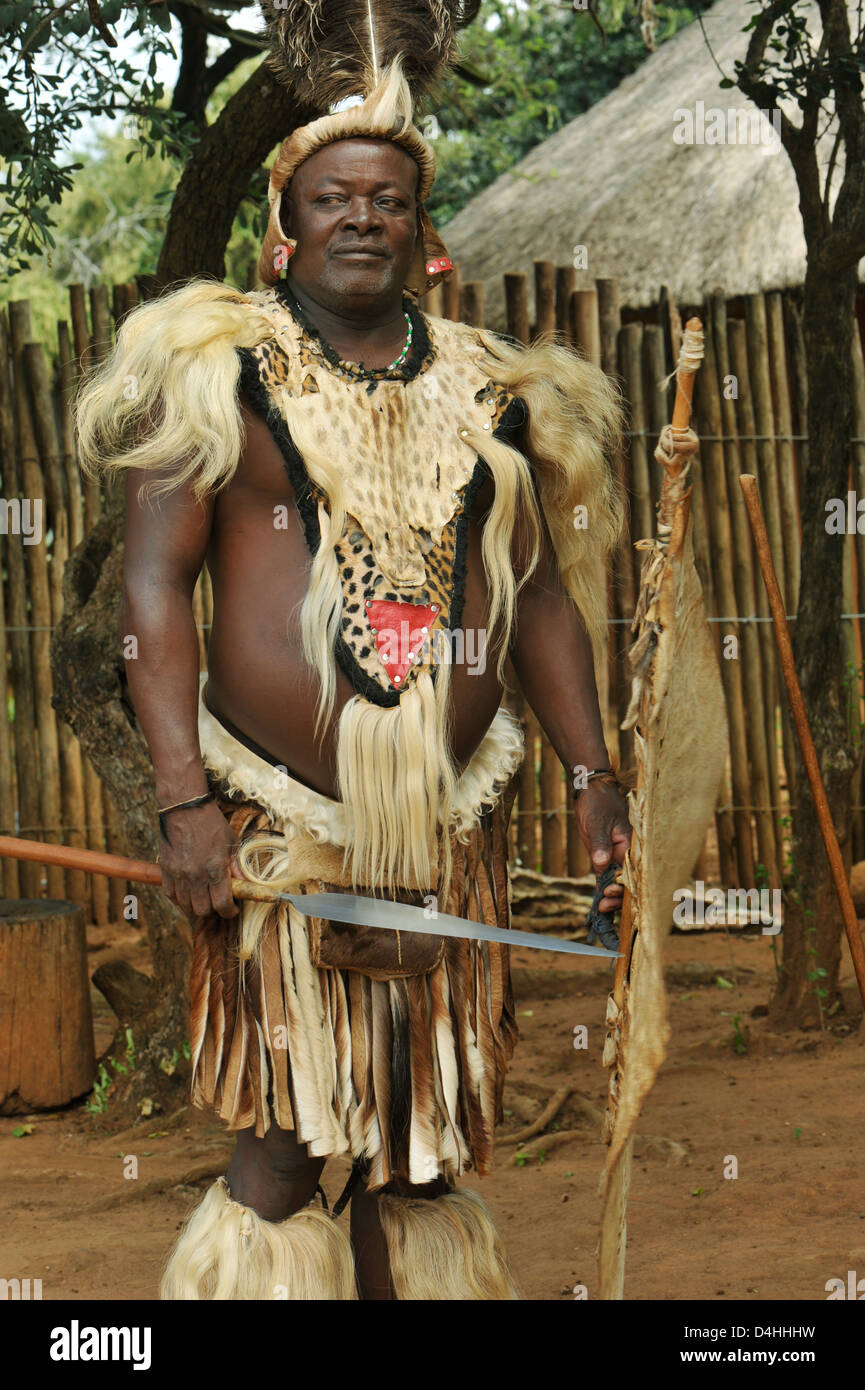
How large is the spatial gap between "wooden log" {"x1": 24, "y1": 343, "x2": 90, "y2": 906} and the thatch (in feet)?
9.46

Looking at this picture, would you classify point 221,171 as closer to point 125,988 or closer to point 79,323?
point 79,323

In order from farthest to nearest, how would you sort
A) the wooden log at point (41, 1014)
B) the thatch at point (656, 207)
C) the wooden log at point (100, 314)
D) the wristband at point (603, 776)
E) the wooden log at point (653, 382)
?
the thatch at point (656, 207) < the wooden log at point (653, 382) < the wooden log at point (100, 314) < the wooden log at point (41, 1014) < the wristband at point (603, 776)

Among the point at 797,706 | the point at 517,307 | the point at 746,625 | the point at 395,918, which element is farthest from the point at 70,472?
the point at 395,918

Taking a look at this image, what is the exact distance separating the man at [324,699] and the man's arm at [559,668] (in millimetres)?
97

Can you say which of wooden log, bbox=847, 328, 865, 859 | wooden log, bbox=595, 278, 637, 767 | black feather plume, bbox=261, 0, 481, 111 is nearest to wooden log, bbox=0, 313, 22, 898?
wooden log, bbox=595, 278, 637, 767

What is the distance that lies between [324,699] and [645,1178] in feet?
6.80

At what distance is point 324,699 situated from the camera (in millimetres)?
2359

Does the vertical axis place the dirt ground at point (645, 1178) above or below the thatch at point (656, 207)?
below

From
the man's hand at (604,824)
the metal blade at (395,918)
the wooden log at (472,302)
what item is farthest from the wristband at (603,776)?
the wooden log at (472,302)

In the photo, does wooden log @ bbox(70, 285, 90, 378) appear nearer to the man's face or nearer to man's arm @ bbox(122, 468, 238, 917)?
the man's face

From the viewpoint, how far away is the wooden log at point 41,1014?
4.41 m

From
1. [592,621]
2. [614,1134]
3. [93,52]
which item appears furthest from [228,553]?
[93,52]

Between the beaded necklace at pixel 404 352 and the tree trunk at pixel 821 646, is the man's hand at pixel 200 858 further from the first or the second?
the tree trunk at pixel 821 646

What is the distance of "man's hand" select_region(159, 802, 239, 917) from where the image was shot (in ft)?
7.50
